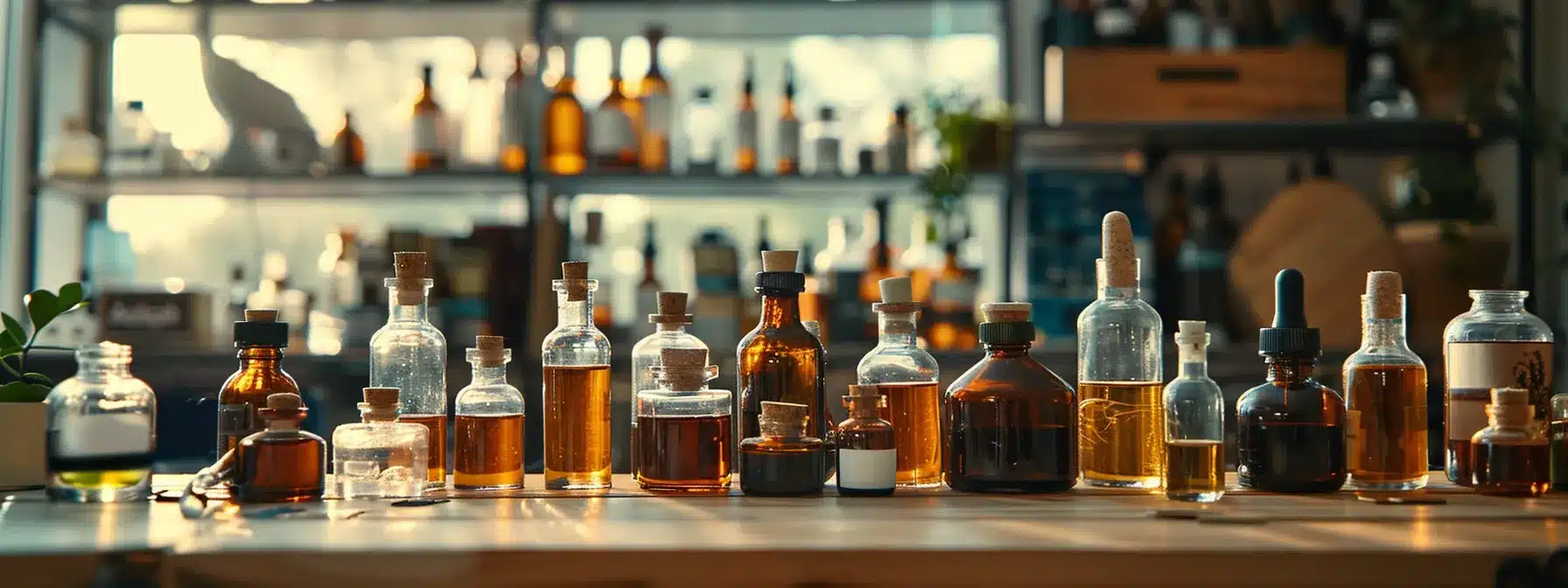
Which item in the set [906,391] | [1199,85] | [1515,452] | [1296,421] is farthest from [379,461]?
[1199,85]

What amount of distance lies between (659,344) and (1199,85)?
5.85 feet

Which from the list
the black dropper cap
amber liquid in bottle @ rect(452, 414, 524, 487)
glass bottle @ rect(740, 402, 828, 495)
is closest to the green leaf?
amber liquid in bottle @ rect(452, 414, 524, 487)

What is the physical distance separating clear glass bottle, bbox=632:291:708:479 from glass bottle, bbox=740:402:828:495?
0.31 feet

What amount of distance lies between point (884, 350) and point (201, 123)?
255 centimetres

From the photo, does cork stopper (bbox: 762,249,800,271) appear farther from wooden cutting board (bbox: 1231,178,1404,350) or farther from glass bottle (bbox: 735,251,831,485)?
wooden cutting board (bbox: 1231,178,1404,350)

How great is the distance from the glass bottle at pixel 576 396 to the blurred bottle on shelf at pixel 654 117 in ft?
5.62

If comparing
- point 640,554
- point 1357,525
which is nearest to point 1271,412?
point 1357,525

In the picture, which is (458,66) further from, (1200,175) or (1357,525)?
(1357,525)

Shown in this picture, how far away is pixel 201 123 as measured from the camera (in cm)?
319

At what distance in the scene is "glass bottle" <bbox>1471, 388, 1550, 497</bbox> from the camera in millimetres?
1042

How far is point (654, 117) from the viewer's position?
113 inches

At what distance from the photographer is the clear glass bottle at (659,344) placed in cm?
111

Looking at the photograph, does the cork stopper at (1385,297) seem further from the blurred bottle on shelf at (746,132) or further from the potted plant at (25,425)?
the blurred bottle on shelf at (746,132)

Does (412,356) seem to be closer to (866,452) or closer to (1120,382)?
(866,452)
